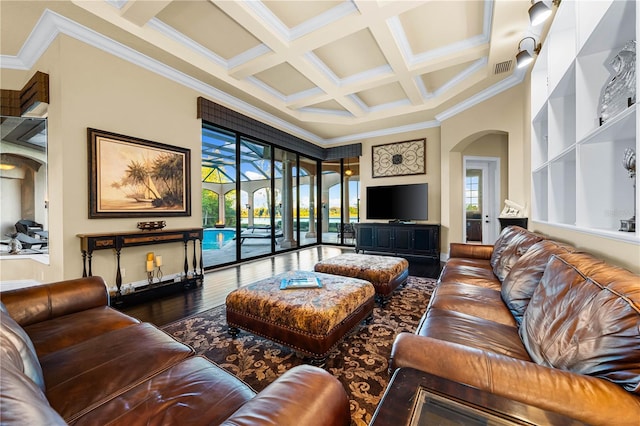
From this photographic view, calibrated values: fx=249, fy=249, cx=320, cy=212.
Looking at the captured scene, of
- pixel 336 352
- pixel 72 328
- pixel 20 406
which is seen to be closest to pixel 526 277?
pixel 336 352

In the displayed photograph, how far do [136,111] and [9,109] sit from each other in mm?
1735

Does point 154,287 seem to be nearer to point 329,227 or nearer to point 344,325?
point 344,325

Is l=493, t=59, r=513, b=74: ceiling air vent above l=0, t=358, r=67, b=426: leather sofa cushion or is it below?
above

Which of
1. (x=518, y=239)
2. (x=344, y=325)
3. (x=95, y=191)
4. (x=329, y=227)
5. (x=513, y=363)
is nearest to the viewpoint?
(x=513, y=363)

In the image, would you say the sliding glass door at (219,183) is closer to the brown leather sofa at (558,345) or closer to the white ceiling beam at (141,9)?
the white ceiling beam at (141,9)

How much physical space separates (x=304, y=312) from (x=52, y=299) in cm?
159

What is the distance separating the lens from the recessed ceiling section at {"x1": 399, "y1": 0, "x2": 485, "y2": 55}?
2736 mm

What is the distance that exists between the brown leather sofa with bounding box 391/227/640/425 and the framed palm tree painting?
140 inches

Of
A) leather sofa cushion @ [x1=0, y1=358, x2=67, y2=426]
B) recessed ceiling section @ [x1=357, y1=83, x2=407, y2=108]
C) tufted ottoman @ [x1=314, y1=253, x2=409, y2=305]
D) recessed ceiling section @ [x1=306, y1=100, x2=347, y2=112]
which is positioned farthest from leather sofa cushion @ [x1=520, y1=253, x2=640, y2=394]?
recessed ceiling section @ [x1=306, y1=100, x2=347, y2=112]

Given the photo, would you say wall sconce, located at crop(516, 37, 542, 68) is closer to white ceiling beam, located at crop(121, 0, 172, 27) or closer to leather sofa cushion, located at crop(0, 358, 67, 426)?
white ceiling beam, located at crop(121, 0, 172, 27)

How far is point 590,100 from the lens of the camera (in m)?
1.79

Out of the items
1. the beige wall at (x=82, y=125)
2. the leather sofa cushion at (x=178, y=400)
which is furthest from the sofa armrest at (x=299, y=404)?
the beige wall at (x=82, y=125)

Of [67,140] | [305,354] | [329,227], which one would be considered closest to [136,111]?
[67,140]

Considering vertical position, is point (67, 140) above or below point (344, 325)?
above
